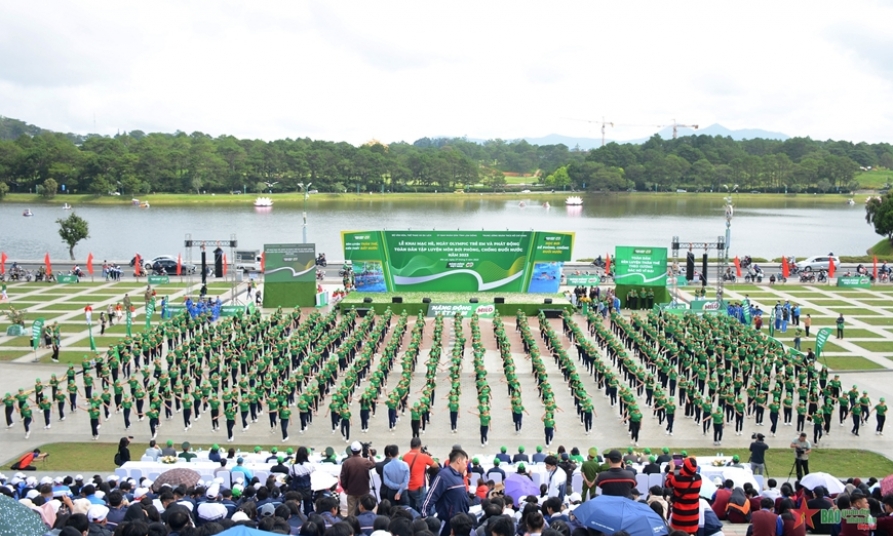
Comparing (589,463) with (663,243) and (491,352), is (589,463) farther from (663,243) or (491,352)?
(663,243)

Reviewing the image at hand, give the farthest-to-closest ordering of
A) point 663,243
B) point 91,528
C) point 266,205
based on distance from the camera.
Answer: point 266,205, point 663,243, point 91,528

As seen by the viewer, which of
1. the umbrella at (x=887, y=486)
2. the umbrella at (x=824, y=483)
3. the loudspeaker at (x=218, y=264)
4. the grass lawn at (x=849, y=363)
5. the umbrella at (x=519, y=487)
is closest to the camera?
the umbrella at (x=887, y=486)

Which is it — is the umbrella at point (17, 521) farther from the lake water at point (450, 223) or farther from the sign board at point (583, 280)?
the lake water at point (450, 223)

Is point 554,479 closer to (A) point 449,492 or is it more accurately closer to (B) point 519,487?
(B) point 519,487

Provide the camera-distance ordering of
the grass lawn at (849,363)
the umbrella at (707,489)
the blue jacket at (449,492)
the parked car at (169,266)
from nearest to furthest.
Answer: the blue jacket at (449,492) → the umbrella at (707,489) → the grass lawn at (849,363) → the parked car at (169,266)

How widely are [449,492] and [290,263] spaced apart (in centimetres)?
2460

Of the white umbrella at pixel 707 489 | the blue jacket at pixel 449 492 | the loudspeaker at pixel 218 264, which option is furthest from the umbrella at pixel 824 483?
the loudspeaker at pixel 218 264

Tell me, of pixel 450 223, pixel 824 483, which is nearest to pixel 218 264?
pixel 824 483

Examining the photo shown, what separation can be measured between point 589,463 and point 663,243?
56892mm

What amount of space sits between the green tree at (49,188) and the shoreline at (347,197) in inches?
18.0

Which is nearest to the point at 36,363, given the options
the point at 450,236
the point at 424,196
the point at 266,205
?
the point at 450,236

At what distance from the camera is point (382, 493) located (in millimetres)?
9547

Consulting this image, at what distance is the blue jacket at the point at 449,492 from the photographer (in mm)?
8414

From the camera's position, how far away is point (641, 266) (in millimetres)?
32188
